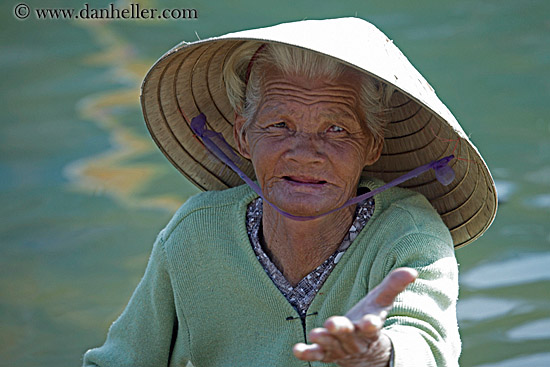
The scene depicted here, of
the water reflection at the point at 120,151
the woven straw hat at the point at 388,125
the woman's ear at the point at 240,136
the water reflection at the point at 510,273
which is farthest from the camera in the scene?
the water reflection at the point at 120,151

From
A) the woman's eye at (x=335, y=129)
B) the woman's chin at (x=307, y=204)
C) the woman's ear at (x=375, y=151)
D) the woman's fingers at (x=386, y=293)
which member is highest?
the woman's eye at (x=335, y=129)

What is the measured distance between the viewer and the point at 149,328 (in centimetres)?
246

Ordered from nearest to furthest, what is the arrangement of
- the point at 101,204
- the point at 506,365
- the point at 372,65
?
the point at 372,65 < the point at 506,365 < the point at 101,204

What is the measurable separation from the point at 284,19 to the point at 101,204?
8.77ft

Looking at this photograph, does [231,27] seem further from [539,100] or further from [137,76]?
[539,100]

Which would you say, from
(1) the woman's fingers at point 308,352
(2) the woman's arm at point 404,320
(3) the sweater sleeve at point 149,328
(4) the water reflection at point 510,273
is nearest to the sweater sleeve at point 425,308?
(2) the woman's arm at point 404,320

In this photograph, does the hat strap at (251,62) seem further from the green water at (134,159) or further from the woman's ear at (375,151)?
the green water at (134,159)

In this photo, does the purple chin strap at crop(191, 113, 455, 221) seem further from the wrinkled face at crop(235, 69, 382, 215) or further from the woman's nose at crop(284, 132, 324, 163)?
the woman's nose at crop(284, 132, 324, 163)

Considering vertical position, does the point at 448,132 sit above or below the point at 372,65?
below

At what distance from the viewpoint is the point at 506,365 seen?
319cm

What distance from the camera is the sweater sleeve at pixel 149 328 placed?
244 cm

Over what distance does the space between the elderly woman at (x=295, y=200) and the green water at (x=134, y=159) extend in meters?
1.14

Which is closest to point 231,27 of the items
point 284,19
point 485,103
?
point 284,19

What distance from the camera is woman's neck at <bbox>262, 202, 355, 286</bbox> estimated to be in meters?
2.26
